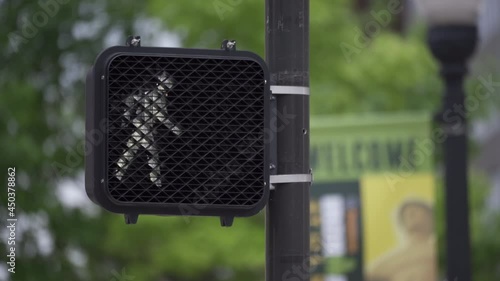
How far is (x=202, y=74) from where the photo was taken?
14.0 feet

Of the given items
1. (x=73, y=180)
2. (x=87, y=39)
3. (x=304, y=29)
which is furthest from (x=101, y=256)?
(x=304, y=29)

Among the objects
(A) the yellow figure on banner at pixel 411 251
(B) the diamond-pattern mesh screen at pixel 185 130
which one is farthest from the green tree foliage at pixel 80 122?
(B) the diamond-pattern mesh screen at pixel 185 130

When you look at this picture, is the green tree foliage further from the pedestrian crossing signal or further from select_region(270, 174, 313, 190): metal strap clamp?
the pedestrian crossing signal

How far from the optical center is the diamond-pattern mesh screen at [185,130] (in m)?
4.18

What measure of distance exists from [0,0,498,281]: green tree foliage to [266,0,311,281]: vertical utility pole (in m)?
19.9

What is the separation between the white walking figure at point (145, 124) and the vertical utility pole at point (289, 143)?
52 cm

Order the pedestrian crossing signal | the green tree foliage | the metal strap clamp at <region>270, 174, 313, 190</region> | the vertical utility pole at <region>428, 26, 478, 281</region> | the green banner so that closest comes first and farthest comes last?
the pedestrian crossing signal → the metal strap clamp at <region>270, 174, 313, 190</region> → the vertical utility pole at <region>428, 26, 478, 281</region> → the green banner → the green tree foliage

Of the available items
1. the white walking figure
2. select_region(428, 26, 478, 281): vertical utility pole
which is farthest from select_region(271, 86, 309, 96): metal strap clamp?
select_region(428, 26, 478, 281): vertical utility pole

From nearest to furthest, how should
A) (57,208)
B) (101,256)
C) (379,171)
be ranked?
(379,171), (57,208), (101,256)

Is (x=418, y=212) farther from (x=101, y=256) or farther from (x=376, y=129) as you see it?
(x=101, y=256)

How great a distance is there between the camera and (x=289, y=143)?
4.53 metres

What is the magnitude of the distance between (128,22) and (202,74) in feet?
74.5

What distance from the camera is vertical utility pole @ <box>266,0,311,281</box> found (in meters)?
4.52

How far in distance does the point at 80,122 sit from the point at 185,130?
2257cm
